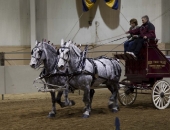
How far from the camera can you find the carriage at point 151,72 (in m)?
10.3

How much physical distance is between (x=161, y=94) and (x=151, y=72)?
636 millimetres

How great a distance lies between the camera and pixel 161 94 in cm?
1036

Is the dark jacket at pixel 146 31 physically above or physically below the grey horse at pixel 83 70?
→ above

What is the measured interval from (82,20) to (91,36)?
925mm

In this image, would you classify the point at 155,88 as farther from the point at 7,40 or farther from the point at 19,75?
the point at 7,40

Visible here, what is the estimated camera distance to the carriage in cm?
1033

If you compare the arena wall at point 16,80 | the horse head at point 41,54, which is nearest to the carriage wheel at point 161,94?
the horse head at point 41,54

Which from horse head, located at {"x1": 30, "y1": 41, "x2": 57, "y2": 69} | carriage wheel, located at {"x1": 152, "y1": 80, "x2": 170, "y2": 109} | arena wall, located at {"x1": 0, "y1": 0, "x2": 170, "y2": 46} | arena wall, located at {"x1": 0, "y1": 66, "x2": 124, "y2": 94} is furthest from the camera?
arena wall, located at {"x1": 0, "y1": 0, "x2": 170, "y2": 46}

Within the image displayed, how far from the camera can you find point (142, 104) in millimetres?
11727

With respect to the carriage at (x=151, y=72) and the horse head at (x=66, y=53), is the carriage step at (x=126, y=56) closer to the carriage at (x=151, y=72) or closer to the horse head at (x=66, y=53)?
the carriage at (x=151, y=72)

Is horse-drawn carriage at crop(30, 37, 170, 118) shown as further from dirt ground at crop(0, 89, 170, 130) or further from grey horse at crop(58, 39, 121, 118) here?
dirt ground at crop(0, 89, 170, 130)

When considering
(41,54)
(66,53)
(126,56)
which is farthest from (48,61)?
(126,56)

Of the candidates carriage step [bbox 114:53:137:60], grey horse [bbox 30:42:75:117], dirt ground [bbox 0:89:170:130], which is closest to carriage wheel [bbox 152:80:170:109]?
dirt ground [bbox 0:89:170:130]

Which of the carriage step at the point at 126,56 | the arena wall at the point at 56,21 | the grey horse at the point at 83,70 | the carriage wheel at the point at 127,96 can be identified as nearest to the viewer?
the grey horse at the point at 83,70
